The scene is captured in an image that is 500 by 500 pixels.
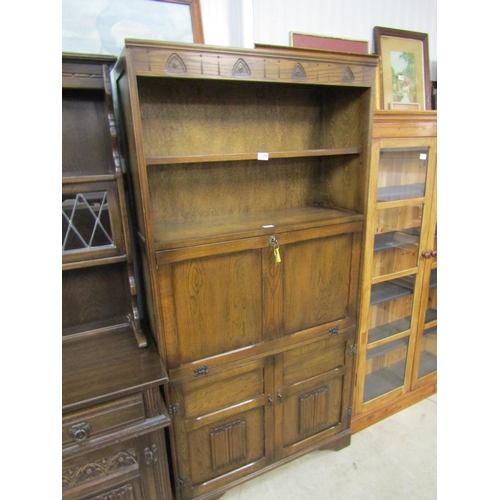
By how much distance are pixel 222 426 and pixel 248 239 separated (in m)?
0.89

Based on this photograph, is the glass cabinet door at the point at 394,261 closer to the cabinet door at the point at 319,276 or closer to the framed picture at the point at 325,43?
the cabinet door at the point at 319,276

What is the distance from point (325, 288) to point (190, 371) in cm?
74

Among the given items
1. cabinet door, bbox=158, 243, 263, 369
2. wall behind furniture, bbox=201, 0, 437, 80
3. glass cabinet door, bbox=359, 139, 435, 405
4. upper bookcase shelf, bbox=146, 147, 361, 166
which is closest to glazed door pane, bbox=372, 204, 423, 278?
glass cabinet door, bbox=359, 139, 435, 405

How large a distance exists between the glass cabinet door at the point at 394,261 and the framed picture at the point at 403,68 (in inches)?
13.4

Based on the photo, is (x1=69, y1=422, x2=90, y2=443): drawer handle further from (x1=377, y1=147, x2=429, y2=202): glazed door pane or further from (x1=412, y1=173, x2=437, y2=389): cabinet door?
(x1=412, y1=173, x2=437, y2=389): cabinet door

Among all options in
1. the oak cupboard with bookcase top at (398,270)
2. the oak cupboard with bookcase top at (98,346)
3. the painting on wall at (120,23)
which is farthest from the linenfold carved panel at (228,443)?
the painting on wall at (120,23)

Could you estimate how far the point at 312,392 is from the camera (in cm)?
178

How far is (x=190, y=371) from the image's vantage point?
1.41 metres

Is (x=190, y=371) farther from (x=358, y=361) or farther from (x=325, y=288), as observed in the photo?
(x=358, y=361)

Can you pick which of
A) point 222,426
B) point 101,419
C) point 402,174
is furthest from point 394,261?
point 101,419

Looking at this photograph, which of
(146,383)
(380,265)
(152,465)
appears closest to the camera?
(146,383)

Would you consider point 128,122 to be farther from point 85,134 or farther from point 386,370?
point 386,370

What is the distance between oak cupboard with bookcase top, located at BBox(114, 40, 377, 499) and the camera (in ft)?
4.25
